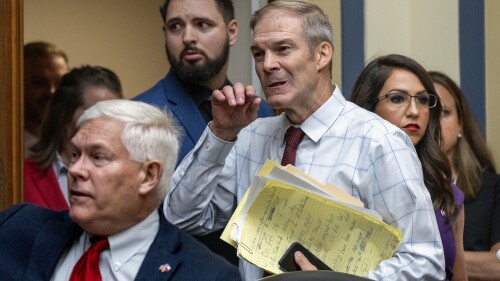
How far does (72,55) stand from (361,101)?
162 cm

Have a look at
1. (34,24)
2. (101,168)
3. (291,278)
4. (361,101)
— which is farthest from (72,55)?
(291,278)

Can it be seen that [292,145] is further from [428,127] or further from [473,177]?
[473,177]

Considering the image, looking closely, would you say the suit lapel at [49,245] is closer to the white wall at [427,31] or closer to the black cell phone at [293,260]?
the black cell phone at [293,260]

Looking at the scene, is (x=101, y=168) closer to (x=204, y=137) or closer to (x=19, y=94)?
(x=204, y=137)

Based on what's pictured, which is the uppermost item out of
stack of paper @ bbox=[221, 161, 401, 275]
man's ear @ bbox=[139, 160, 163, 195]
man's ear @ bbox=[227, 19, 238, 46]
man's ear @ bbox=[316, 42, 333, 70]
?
man's ear @ bbox=[316, 42, 333, 70]

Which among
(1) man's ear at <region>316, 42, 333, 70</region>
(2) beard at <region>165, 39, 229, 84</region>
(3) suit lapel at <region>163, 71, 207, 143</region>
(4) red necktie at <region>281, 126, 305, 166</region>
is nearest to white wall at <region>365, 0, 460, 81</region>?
(2) beard at <region>165, 39, 229, 84</region>

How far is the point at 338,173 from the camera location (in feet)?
11.5

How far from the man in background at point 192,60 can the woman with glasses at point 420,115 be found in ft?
1.90

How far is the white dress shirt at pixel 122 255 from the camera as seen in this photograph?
3.45 meters

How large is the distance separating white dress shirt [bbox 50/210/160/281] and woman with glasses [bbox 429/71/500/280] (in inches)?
77.3

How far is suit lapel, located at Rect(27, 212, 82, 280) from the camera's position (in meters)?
3.43

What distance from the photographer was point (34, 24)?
4965 millimetres

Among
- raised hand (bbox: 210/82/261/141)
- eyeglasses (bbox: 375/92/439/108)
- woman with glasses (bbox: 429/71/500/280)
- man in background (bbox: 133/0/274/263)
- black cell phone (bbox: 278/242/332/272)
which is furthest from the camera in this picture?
woman with glasses (bbox: 429/71/500/280)

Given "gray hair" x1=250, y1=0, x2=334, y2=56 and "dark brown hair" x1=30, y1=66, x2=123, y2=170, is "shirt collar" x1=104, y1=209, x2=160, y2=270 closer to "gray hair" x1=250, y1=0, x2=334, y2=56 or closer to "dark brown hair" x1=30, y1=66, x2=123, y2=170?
"gray hair" x1=250, y1=0, x2=334, y2=56
